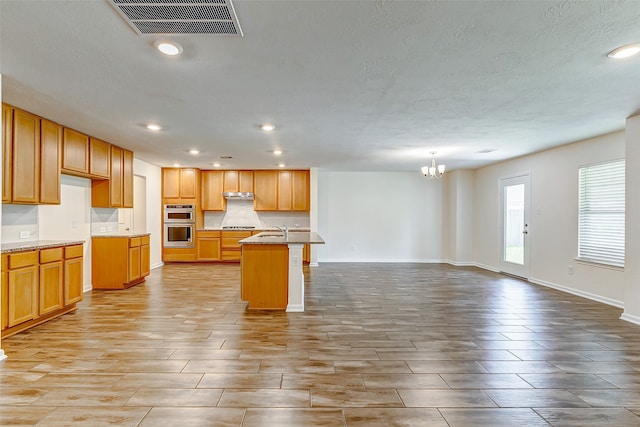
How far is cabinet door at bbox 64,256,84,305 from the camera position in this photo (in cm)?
386

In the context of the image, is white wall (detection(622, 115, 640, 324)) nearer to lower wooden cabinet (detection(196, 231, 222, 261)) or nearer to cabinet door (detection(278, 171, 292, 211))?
cabinet door (detection(278, 171, 292, 211))

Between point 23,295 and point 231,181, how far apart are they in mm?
5130

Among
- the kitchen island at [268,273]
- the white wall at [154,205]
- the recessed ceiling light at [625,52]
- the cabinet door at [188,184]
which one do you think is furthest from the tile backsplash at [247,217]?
the recessed ceiling light at [625,52]

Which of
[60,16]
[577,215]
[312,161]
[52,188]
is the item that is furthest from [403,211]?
[60,16]

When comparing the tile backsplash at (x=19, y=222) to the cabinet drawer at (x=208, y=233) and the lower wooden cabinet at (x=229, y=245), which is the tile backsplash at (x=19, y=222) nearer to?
the cabinet drawer at (x=208, y=233)

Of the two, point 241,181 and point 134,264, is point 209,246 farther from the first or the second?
point 134,264

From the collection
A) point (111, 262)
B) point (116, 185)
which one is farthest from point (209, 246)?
point (116, 185)

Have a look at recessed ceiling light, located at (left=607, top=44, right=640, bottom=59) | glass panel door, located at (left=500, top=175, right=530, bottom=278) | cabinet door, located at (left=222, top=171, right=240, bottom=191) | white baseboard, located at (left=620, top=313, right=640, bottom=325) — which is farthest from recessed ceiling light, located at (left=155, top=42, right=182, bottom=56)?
glass panel door, located at (left=500, top=175, right=530, bottom=278)

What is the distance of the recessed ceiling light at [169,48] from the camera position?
2107 millimetres

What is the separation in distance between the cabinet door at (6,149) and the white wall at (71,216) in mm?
992

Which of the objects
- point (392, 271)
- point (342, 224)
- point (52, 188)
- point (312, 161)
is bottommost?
point (392, 271)

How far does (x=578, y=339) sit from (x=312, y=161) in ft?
16.5

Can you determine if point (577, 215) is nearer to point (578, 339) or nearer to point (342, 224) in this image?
point (578, 339)

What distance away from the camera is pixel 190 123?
3951 mm
